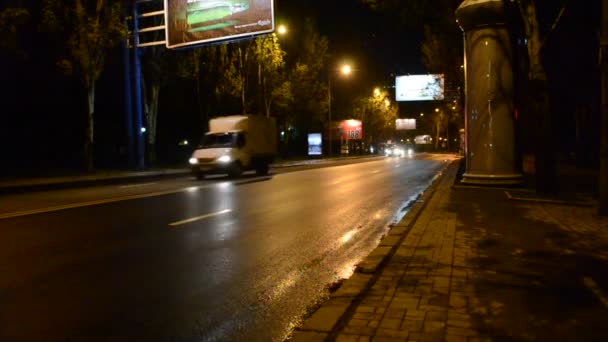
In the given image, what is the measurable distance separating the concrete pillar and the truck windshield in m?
10.9

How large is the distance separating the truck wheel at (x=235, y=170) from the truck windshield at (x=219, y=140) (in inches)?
A: 34.1

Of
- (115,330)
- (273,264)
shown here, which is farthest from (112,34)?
(115,330)

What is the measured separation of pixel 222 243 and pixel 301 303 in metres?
3.32

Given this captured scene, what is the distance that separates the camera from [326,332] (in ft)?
14.8

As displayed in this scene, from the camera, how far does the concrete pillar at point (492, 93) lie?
55.5ft

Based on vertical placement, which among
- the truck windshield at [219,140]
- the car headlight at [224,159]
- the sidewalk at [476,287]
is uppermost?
the truck windshield at [219,140]

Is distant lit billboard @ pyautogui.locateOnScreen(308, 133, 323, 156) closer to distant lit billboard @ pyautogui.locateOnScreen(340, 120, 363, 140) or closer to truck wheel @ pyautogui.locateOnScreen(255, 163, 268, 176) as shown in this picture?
distant lit billboard @ pyautogui.locateOnScreen(340, 120, 363, 140)

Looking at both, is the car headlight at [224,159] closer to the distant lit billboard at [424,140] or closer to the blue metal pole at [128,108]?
the blue metal pole at [128,108]

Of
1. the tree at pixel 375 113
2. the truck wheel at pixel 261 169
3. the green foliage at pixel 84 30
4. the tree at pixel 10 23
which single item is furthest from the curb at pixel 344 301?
the tree at pixel 375 113

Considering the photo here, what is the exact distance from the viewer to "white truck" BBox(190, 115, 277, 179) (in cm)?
2353

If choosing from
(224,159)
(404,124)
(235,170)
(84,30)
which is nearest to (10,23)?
(84,30)

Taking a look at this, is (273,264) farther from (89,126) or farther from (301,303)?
(89,126)

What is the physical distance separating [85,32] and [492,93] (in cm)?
1907

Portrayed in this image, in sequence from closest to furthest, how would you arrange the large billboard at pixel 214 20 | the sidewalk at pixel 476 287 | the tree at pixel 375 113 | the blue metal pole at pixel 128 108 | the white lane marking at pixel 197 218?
the sidewalk at pixel 476 287 < the white lane marking at pixel 197 218 < the large billboard at pixel 214 20 < the blue metal pole at pixel 128 108 < the tree at pixel 375 113
